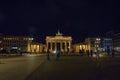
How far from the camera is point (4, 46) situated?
16538cm

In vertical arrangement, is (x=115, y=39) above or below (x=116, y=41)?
above

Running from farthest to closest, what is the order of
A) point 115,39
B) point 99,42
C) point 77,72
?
1. point 115,39
2. point 99,42
3. point 77,72

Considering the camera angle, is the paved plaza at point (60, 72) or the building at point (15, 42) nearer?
the paved plaza at point (60, 72)

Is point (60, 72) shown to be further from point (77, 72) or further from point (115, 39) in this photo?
point (115, 39)

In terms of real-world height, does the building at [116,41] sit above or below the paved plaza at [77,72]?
above

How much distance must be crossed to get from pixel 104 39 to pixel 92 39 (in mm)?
10176

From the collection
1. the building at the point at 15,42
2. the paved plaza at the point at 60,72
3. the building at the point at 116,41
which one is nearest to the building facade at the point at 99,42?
the building at the point at 116,41

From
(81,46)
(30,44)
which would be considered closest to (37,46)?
(30,44)

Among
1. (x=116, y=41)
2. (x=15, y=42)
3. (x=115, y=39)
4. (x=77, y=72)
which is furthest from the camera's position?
(x=115, y=39)

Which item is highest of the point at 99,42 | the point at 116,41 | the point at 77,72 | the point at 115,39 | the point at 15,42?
the point at 115,39

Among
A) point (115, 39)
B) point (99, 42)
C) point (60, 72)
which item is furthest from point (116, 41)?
point (60, 72)

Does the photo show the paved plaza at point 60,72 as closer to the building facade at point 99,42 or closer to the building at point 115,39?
the building facade at point 99,42

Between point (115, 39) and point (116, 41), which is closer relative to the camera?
point (116, 41)

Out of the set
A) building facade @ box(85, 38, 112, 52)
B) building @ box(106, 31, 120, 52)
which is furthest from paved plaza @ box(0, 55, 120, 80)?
building @ box(106, 31, 120, 52)
